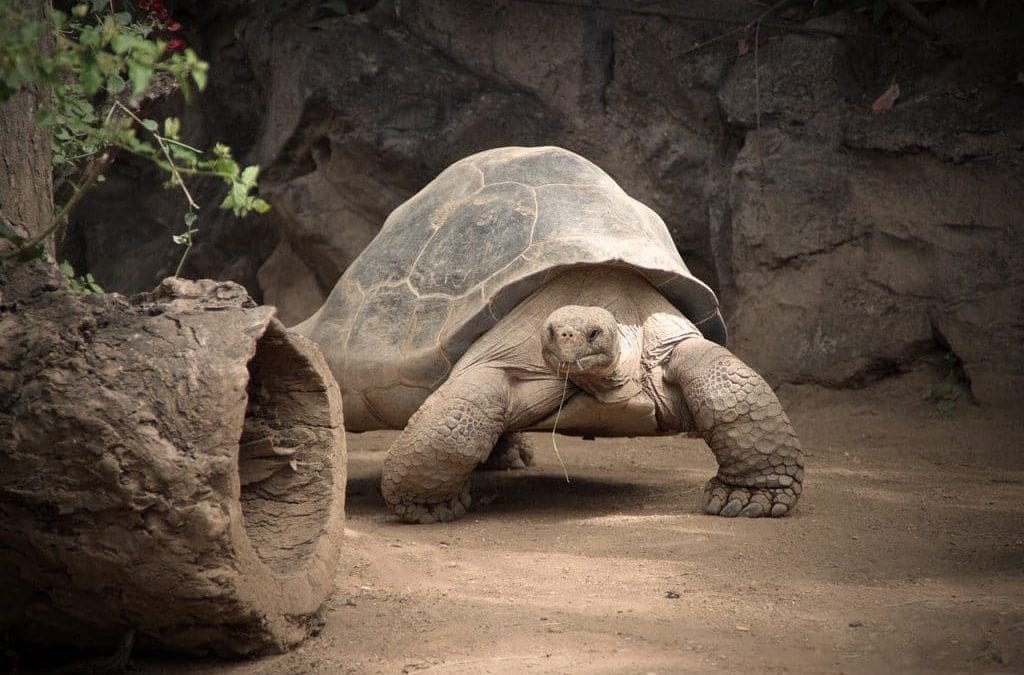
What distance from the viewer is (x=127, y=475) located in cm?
229

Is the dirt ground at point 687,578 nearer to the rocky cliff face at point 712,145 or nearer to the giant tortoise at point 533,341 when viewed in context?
the giant tortoise at point 533,341

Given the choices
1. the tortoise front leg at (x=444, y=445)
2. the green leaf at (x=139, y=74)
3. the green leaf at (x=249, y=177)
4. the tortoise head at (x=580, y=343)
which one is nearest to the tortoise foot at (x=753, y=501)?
the tortoise head at (x=580, y=343)

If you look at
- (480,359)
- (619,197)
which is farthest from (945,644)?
(619,197)

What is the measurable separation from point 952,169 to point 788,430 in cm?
310

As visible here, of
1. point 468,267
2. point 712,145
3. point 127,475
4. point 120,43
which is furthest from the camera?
point 712,145

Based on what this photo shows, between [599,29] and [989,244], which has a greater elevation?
[599,29]

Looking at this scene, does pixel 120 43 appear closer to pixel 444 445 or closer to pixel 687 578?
pixel 687 578

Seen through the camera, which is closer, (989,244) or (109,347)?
(109,347)

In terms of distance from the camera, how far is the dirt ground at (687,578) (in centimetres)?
265

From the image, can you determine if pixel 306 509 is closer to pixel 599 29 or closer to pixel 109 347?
pixel 109 347

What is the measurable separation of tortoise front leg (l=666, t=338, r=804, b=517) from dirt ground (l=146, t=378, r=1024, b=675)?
11cm

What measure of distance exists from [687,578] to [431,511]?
1.47 meters

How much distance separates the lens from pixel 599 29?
7824 mm

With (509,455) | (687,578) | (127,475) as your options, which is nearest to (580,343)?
(687,578)
